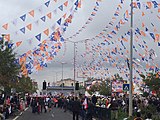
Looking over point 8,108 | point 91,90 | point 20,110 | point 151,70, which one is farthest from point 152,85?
point 91,90

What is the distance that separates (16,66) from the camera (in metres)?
44.9

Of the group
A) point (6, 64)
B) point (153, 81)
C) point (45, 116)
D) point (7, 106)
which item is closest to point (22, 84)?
point (6, 64)

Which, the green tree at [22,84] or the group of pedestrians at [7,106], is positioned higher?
the green tree at [22,84]

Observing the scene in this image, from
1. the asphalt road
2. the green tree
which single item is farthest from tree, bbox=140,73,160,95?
the green tree

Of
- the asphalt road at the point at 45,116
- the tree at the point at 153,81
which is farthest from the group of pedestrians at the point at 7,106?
the tree at the point at 153,81

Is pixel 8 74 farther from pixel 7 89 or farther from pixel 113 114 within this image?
pixel 113 114

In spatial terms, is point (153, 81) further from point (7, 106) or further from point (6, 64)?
point (6, 64)

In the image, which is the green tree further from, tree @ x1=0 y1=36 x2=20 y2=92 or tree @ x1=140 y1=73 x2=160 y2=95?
tree @ x1=140 y1=73 x2=160 y2=95

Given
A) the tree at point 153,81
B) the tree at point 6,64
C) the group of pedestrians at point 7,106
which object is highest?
the tree at point 6,64

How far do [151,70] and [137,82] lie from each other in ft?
31.6

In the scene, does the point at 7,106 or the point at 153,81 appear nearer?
the point at 7,106

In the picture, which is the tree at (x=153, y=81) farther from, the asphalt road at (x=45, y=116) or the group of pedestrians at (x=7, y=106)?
the group of pedestrians at (x=7, y=106)

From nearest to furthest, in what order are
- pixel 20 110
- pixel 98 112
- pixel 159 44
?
pixel 159 44, pixel 98 112, pixel 20 110

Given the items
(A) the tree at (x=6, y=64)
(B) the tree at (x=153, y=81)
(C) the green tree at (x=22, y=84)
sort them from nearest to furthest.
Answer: (B) the tree at (x=153, y=81) < (A) the tree at (x=6, y=64) < (C) the green tree at (x=22, y=84)
